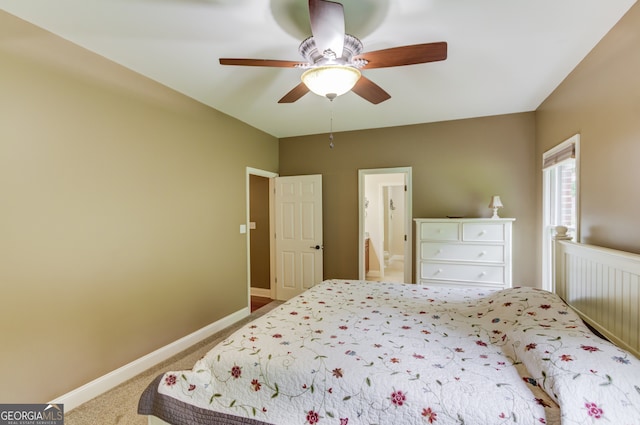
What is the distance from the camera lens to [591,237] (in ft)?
7.14

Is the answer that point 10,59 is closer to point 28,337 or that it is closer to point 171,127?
point 171,127

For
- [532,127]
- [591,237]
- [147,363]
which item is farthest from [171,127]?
[532,127]

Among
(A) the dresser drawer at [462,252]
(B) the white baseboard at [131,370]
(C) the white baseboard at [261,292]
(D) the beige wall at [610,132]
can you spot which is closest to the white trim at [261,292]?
(C) the white baseboard at [261,292]

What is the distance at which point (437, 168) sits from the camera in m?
3.88

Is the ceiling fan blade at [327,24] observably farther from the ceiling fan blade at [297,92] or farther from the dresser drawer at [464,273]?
the dresser drawer at [464,273]

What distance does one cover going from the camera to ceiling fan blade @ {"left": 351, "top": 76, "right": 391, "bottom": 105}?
2.04 metres

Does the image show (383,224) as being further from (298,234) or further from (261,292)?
(261,292)

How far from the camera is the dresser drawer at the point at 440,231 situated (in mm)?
3432

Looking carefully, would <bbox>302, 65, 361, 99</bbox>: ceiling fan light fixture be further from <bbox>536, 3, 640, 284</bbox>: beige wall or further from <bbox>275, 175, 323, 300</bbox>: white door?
<bbox>275, 175, 323, 300</bbox>: white door

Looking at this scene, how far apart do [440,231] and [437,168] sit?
916mm

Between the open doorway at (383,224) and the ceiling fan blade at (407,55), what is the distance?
2368 mm

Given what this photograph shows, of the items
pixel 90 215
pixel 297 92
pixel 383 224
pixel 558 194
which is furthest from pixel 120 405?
pixel 383 224

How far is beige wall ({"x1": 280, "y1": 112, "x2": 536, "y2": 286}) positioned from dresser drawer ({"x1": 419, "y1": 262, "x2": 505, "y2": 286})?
546 millimetres

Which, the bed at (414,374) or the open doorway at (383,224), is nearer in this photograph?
the bed at (414,374)
